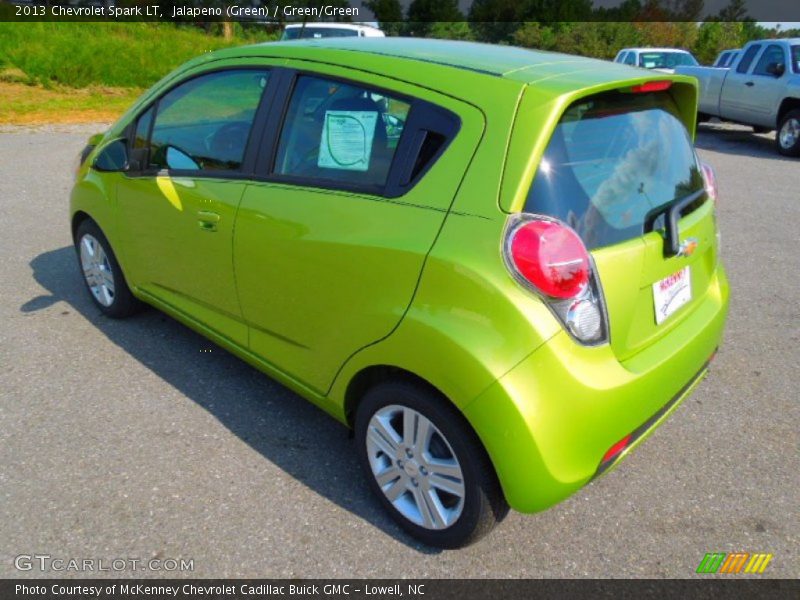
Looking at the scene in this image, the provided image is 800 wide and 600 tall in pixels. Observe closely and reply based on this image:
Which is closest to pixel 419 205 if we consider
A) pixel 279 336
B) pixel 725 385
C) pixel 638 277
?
pixel 638 277

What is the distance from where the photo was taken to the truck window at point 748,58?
12.3 m

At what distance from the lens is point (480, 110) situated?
2223mm

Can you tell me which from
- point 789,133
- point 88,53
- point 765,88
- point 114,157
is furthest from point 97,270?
point 88,53

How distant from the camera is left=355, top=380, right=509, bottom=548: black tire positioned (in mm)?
2230

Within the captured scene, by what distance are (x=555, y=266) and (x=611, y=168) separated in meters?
0.52

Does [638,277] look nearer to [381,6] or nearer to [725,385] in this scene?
[725,385]

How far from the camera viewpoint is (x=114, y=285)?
4.12 metres

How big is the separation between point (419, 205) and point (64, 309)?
10.7ft

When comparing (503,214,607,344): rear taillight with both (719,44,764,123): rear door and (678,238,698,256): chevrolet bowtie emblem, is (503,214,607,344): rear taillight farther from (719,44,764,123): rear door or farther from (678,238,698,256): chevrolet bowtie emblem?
(719,44,764,123): rear door

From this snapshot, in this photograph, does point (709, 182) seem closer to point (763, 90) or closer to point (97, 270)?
point (97, 270)

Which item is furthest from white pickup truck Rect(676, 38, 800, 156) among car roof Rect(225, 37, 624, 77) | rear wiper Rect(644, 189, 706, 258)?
rear wiper Rect(644, 189, 706, 258)

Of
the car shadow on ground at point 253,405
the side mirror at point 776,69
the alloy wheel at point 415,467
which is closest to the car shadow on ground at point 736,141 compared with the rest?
the side mirror at point 776,69

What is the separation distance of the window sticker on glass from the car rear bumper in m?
1.02

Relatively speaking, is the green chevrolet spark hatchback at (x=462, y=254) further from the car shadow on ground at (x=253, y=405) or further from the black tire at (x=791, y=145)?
the black tire at (x=791, y=145)
